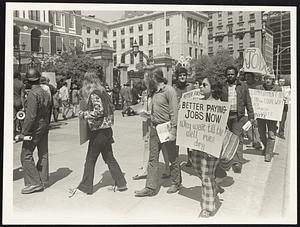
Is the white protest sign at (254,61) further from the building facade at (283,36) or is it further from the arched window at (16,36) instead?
the arched window at (16,36)

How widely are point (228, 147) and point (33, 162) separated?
6.67 ft

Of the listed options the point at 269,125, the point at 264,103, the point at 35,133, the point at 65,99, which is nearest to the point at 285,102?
the point at 264,103

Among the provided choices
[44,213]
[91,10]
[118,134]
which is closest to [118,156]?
[118,134]

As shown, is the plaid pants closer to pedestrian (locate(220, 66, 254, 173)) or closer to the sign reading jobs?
the sign reading jobs

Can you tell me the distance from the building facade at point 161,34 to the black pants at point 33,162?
1730 millimetres

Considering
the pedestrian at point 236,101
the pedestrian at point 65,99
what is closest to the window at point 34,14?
the pedestrian at point 65,99

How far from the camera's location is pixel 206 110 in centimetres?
313

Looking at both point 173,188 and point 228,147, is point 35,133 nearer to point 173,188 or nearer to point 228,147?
point 173,188

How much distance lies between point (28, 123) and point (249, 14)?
292cm

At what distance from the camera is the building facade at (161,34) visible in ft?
12.8

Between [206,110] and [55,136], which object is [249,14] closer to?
[206,110]

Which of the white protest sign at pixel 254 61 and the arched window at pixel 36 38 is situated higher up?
the arched window at pixel 36 38

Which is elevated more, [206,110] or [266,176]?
[206,110]

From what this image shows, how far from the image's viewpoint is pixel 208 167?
9.83 feet
